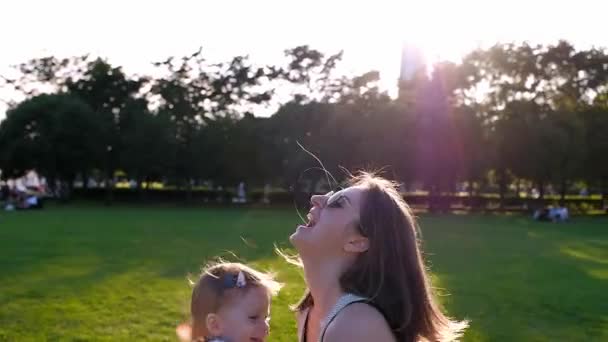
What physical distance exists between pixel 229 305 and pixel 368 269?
1.15 meters

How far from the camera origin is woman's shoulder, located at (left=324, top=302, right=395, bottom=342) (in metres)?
2.34

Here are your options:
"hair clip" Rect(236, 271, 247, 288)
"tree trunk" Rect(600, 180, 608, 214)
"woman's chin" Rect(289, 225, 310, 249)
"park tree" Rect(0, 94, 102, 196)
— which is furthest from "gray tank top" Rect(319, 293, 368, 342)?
"tree trunk" Rect(600, 180, 608, 214)

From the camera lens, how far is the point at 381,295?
2459mm

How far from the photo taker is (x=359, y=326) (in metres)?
2.36

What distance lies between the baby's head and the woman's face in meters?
0.79

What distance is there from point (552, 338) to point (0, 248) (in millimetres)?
13696

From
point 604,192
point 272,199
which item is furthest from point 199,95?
point 604,192

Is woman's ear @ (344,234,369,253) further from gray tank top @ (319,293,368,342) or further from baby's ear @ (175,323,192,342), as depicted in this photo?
baby's ear @ (175,323,192,342)

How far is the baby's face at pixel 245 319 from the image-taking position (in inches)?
136

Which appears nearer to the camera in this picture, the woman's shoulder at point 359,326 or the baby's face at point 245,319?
the woman's shoulder at point 359,326

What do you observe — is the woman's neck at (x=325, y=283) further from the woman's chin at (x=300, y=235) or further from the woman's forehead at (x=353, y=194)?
the woman's forehead at (x=353, y=194)

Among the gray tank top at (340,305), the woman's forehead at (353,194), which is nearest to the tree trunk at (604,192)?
the woman's forehead at (353,194)

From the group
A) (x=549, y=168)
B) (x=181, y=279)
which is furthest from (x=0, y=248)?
(x=549, y=168)

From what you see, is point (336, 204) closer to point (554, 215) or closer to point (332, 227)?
point (332, 227)
